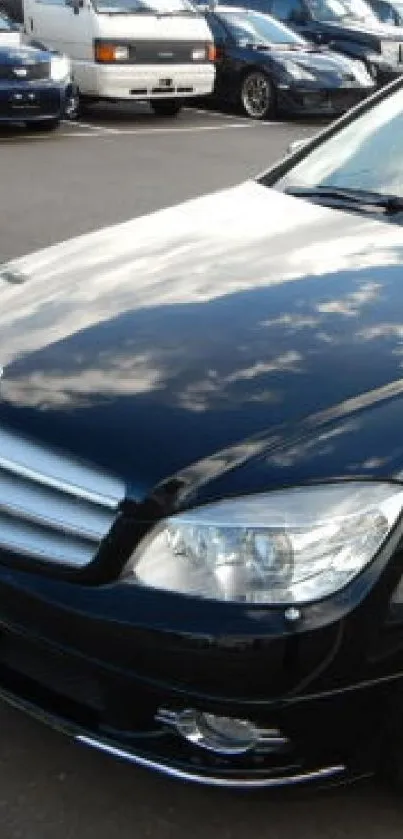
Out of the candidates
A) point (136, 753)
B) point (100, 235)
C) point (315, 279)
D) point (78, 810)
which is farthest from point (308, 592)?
point (100, 235)

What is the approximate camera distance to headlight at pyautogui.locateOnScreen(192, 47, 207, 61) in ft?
46.7

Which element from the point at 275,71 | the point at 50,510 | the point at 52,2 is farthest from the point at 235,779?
the point at 52,2

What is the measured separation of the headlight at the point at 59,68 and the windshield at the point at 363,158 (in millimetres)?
8660

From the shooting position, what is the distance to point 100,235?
3.64m

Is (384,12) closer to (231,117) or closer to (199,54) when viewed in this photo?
(231,117)

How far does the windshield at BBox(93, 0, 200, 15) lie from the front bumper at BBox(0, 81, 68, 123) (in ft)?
→ 6.31

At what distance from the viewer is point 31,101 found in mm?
12141

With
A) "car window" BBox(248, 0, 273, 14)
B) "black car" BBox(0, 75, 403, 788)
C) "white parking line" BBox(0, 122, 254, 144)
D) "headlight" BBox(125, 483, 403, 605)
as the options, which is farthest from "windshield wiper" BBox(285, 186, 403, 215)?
"car window" BBox(248, 0, 273, 14)

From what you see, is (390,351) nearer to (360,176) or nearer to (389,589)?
(389,589)

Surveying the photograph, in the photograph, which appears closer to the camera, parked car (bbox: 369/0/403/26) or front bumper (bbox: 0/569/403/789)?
front bumper (bbox: 0/569/403/789)

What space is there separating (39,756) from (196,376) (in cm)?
101

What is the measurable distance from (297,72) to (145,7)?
2.11m

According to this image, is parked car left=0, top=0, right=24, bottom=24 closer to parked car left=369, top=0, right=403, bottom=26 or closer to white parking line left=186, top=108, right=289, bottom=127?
white parking line left=186, top=108, right=289, bottom=127

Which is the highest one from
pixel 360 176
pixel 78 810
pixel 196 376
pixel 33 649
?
pixel 360 176
